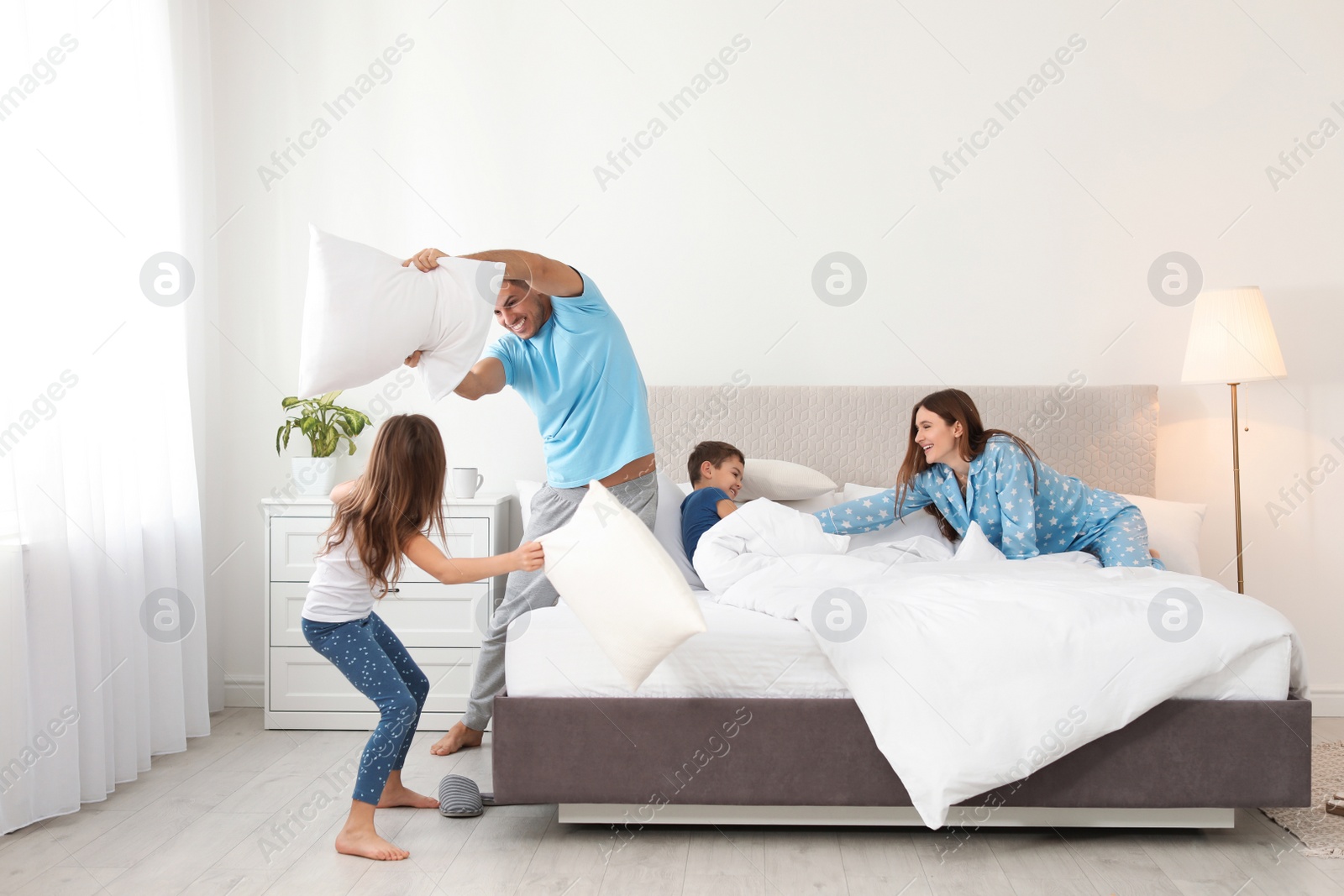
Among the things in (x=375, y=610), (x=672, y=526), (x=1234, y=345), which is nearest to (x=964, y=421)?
(x=672, y=526)

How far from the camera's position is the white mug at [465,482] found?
297cm

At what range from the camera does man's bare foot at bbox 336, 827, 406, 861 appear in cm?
186

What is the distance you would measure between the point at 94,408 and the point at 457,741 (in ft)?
4.18

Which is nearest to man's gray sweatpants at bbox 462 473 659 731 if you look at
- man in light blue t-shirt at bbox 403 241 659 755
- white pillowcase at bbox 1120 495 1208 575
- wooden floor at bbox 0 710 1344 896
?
man in light blue t-shirt at bbox 403 241 659 755

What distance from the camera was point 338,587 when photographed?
1978 mm

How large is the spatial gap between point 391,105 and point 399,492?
1.93 m

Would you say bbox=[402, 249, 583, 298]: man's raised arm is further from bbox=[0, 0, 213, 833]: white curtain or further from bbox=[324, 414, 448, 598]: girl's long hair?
bbox=[0, 0, 213, 833]: white curtain

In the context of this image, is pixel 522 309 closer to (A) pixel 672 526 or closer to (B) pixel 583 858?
(A) pixel 672 526

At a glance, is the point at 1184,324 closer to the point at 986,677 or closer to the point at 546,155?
the point at 986,677

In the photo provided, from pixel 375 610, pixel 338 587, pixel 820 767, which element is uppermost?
pixel 338 587

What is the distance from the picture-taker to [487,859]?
1858mm

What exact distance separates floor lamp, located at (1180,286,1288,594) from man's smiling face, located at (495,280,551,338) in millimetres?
2114

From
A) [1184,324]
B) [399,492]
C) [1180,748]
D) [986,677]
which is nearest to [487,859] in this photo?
[399,492]

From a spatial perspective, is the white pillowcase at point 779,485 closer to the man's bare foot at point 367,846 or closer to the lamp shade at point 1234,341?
the lamp shade at point 1234,341
